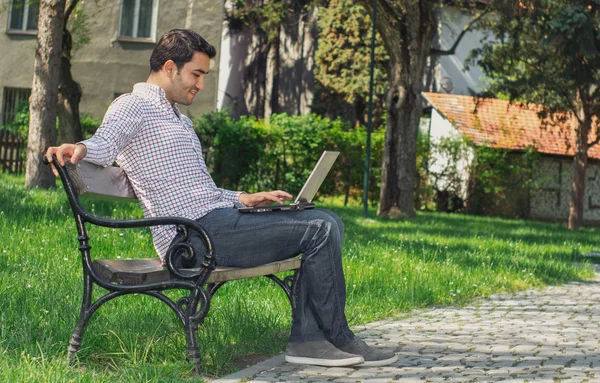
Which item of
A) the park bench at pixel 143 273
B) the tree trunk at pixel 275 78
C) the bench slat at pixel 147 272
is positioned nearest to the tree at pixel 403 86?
the bench slat at pixel 147 272

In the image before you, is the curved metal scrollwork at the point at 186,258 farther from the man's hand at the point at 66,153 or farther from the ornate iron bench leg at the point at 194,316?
the man's hand at the point at 66,153

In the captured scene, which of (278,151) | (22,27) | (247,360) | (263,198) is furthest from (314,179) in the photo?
(22,27)

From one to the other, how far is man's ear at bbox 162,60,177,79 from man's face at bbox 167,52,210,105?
0.04 ft

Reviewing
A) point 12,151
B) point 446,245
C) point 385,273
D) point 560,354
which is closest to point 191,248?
point 560,354

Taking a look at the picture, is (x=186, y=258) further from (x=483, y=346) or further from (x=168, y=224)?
(x=483, y=346)

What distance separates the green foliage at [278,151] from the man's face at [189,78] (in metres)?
23.9

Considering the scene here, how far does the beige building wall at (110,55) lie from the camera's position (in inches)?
1373

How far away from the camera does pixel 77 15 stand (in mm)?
25656

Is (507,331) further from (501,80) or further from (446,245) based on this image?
(501,80)

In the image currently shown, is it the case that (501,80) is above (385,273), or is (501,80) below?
above

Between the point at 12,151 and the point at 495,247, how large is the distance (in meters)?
19.9

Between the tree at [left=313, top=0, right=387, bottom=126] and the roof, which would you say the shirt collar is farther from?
the tree at [left=313, top=0, right=387, bottom=126]

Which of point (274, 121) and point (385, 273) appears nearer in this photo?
point (385, 273)

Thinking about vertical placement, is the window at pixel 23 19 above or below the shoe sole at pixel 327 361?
above
